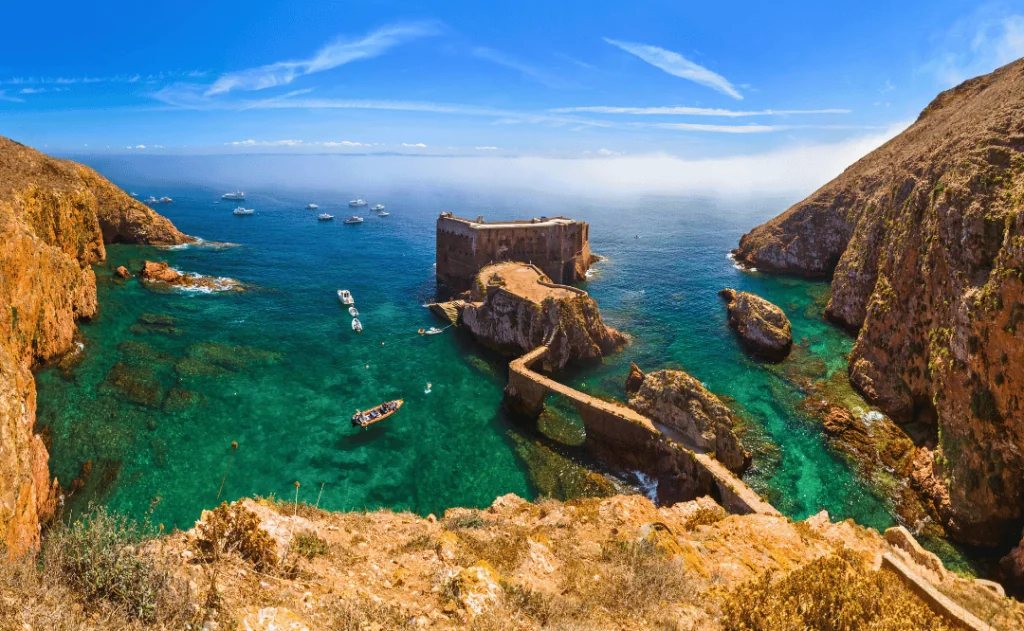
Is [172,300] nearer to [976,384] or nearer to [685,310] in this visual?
[685,310]

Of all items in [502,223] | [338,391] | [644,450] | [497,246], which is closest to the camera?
[644,450]

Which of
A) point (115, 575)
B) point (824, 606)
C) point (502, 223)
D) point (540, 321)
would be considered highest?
point (502, 223)

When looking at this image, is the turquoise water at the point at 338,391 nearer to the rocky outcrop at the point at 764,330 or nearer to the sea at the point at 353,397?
the sea at the point at 353,397

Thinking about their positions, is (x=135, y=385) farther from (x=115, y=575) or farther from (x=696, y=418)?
(x=696, y=418)

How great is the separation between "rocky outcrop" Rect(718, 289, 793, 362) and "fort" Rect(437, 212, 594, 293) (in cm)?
2329

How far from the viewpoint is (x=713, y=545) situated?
14.1 meters

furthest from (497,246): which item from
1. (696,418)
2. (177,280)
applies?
(177,280)

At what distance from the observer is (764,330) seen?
43.1 meters

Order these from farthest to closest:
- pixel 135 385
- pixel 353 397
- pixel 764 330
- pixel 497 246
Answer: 1. pixel 497 246
2. pixel 764 330
3. pixel 353 397
4. pixel 135 385

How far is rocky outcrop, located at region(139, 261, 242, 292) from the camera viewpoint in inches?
2270

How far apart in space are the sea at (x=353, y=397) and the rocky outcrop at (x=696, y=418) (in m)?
2.85

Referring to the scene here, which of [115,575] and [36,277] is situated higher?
[115,575]

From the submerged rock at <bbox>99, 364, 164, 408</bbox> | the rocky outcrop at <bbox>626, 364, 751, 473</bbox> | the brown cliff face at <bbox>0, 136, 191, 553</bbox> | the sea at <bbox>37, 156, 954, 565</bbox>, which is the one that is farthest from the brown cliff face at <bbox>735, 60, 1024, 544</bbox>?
the submerged rock at <bbox>99, 364, 164, 408</bbox>

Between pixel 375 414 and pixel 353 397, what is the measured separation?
3.96 meters
